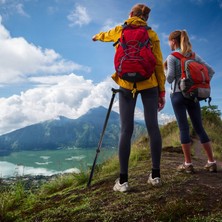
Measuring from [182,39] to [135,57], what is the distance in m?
1.64

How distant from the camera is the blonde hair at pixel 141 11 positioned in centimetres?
475

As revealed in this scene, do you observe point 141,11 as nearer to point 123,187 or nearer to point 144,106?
point 144,106

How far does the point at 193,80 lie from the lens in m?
5.41

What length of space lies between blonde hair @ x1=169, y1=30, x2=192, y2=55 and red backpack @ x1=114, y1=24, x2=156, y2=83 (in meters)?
1.35

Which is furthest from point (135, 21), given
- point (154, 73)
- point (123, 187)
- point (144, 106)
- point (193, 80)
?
point (123, 187)

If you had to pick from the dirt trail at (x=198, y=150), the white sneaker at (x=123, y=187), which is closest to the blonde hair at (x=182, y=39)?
the white sneaker at (x=123, y=187)

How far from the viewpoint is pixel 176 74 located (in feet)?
18.3

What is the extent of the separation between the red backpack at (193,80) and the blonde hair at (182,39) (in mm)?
130

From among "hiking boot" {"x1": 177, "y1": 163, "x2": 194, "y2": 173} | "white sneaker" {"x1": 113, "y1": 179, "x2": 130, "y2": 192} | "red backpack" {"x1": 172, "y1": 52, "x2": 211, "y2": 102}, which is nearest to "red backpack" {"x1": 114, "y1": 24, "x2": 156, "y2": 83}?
"red backpack" {"x1": 172, "y1": 52, "x2": 211, "y2": 102}

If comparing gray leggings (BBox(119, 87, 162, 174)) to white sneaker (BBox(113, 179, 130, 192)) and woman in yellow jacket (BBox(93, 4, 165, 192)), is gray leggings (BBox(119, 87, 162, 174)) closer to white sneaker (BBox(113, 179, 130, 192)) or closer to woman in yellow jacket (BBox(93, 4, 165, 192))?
woman in yellow jacket (BBox(93, 4, 165, 192))

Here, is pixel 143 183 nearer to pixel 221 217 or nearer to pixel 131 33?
pixel 221 217

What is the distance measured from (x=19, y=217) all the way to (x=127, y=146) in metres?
1.86

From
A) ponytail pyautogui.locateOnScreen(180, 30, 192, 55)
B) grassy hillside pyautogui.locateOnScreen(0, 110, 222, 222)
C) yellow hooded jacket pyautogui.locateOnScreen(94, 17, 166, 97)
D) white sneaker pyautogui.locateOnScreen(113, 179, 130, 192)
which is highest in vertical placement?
ponytail pyautogui.locateOnScreen(180, 30, 192, 55)

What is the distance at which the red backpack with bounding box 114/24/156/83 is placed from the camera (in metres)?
4.33
